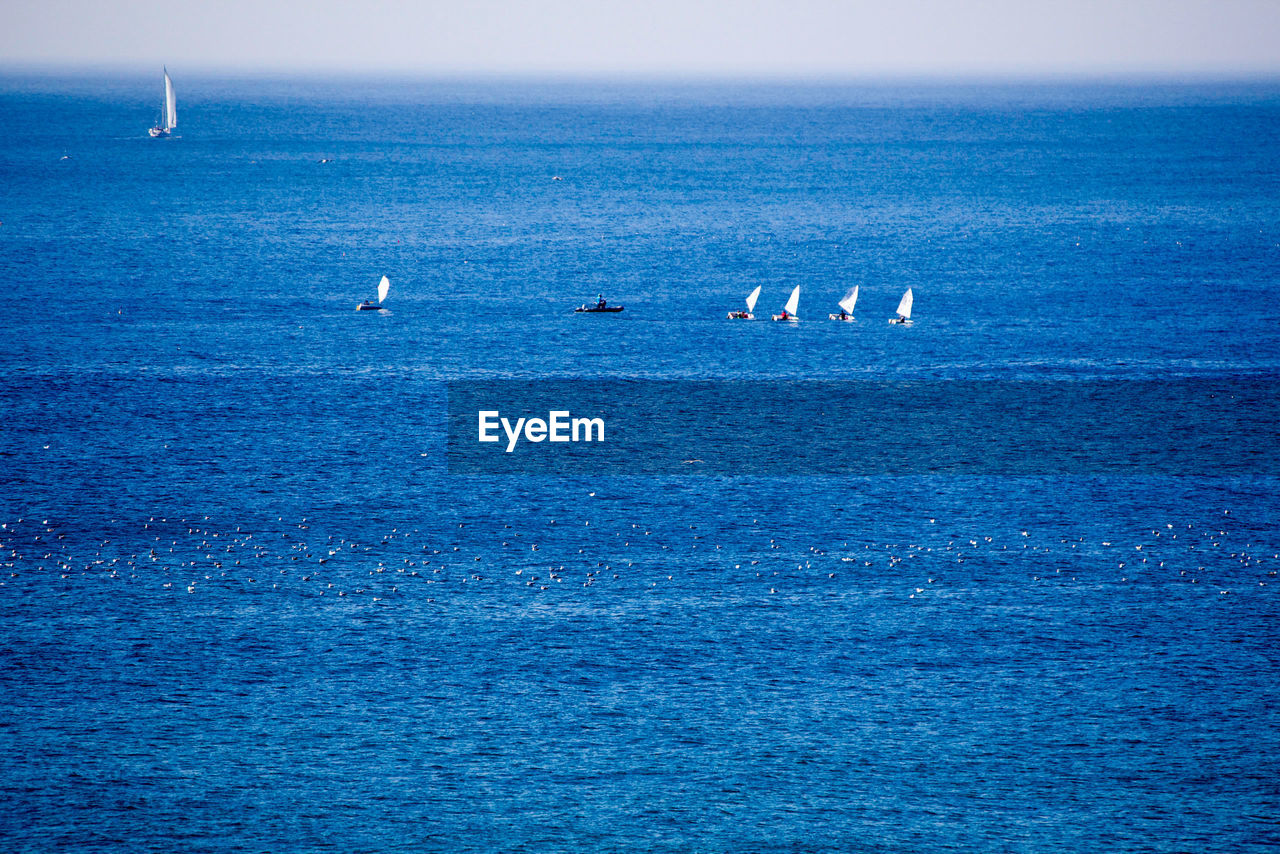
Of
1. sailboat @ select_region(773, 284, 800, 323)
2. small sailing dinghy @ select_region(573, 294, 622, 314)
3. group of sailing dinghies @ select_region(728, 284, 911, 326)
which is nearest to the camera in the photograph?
group of sailing dinghies @ select_region(728, 284, 911, 326)

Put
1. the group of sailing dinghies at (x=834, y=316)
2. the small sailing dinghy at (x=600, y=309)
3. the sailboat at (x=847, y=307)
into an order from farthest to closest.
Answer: the small sailing dinghy at (x=600, y=309) < the sailboat at (x=847, y=307) < the group of sailing dinghies at (x=834, y=316)

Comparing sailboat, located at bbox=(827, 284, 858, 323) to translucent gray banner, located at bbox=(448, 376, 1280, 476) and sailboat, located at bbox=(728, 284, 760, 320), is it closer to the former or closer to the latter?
sailboat, located at bbox=(728, 284, 760, 320)

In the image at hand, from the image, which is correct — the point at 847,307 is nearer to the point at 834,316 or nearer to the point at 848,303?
the point at 848,303

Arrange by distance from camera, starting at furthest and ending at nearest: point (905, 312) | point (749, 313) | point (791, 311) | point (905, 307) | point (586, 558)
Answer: point (749, 313) → point (791, 311) → point (905, 312) → point (905, 307) → point (586, 558)

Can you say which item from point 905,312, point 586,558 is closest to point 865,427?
point 586,558

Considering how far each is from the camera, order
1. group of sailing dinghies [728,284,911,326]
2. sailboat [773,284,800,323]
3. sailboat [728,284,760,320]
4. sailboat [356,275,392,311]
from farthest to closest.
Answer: sailboat [356,275,392,311], sailboat [773,284,800,323], sailboat [728,284,760,320], group of sailing dinghies [728,284,911,326]

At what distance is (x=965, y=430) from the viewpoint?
11250 cm

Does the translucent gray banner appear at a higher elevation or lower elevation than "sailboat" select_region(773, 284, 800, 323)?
lower

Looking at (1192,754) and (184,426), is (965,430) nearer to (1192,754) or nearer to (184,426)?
(1192,754)

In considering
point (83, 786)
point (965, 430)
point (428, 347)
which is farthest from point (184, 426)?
point (965, 430)

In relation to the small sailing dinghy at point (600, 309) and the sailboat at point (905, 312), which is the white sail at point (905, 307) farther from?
the small sailing dinghy at point (600, 309)

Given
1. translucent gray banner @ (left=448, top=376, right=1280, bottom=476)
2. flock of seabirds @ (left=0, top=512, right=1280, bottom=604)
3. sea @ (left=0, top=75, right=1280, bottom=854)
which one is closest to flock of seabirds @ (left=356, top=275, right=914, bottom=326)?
sea @ (left=0, top=75, right=1280, bottom=854)

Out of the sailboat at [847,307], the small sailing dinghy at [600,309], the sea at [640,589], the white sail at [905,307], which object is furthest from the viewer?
the small sailing dinghy at [600,309]

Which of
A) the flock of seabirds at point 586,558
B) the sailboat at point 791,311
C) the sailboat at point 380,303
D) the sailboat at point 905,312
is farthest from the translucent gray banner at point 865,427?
the sailboat at point 380,303
